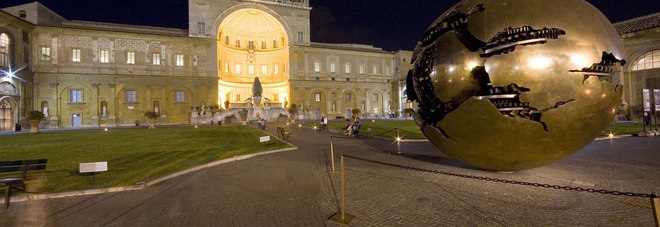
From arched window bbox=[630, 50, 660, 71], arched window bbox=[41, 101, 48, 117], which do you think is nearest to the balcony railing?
arched window bbox=[41, 101, 48, 117]

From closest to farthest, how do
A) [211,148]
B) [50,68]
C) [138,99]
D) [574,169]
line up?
[574,169]
[211,148]
[50,68]
[138,99]

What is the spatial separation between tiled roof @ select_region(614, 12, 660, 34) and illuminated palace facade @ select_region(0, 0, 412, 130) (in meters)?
35.9

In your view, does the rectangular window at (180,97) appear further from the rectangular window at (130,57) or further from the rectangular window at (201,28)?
the rectangular window at (201,28)

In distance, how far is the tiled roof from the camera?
31.1m

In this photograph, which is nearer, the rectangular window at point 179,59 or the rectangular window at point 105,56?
the rectangular window at point 105,56

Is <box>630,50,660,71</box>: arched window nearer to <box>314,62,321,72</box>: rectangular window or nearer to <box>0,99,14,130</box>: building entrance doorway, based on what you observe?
<box>314,62,321,72</box>: rectangular window

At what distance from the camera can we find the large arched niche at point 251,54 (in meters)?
57.3

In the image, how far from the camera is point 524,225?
4.72 meters

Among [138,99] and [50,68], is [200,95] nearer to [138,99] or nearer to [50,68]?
[138,99]

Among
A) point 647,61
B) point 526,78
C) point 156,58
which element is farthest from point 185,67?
point 647,61

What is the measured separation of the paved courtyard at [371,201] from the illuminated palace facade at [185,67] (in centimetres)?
4405

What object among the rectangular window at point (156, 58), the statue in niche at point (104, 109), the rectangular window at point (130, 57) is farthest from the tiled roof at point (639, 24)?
the statue in niche at point (104, 109)

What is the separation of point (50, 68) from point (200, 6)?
77.8 feet

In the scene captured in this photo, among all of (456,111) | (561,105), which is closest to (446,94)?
(456,111)
